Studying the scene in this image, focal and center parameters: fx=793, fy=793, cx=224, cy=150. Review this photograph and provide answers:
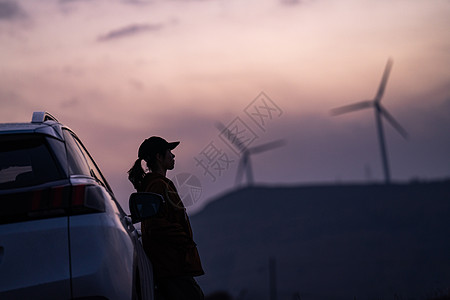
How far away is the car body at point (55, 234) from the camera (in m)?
3.39

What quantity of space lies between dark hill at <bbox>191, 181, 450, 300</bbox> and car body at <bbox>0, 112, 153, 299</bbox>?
11849 centimetres

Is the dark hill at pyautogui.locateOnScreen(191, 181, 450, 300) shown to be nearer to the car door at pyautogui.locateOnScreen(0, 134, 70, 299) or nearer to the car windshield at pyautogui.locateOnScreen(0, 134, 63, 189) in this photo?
the car windshield at pyautogui.locateOnScreen(0, 134, 63, 189)

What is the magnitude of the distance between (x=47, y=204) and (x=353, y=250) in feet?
522

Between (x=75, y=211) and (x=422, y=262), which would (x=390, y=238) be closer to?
(x=422, y=262)

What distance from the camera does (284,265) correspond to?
160375 millimetres

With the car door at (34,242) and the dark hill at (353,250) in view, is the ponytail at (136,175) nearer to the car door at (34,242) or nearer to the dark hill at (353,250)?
the car door at (34,242)

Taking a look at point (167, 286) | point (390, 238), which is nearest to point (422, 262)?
point (390, 238)

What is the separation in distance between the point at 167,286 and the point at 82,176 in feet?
7.17

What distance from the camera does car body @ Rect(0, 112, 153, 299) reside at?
339cm

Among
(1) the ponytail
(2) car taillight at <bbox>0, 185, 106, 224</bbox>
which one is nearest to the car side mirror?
(2) car taillight at <bbox>0, 185, 106, 224</bbox>

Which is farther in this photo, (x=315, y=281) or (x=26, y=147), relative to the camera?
(x=315, y=281)

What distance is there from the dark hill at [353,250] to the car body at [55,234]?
118 m

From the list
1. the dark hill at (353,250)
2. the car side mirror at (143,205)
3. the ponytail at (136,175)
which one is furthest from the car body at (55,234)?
the dark hill at (353,250)

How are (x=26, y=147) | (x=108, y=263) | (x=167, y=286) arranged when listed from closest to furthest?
(x=108, y=263) → (x=26, y=147) → (x=167, y=286)
